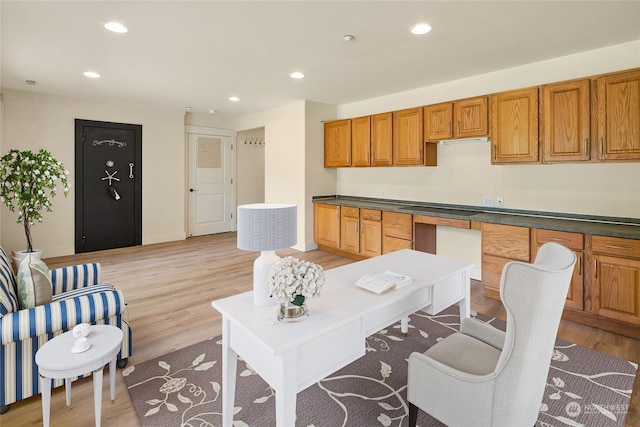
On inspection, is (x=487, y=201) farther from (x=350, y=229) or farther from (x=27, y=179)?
(x=27, y=179)

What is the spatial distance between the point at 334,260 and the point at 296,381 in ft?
12.9

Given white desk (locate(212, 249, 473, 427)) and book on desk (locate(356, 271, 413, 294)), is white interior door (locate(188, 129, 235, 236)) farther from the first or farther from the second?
book on desk (locate(356, 271, 413, 294))

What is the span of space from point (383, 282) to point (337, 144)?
13.6ft

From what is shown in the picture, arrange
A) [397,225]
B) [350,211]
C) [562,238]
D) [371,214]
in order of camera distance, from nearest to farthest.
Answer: [562,238], [397,225], [371,214], [350,211]

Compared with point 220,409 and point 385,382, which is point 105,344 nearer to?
point 220,409

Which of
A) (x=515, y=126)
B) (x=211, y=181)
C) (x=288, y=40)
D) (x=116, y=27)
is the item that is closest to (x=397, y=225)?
(x=515, y=126)

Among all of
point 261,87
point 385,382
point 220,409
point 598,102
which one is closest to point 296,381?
point 220,409

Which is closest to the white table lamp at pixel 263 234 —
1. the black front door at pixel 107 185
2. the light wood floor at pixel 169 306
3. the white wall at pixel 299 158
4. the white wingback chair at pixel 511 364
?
the white wingback chair at pixel 511 364

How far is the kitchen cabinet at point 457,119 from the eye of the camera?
3.84m

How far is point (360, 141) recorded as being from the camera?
529 cm

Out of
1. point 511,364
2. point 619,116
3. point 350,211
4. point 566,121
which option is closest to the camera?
point 511,364

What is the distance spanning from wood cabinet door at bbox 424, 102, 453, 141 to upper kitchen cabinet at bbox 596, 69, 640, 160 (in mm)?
1447

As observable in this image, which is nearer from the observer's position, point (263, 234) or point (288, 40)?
point (263, 234)

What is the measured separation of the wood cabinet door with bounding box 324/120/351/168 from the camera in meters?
5.49
